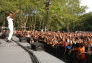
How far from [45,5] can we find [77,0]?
26.1m

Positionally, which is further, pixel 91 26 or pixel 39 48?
pixel 91 26

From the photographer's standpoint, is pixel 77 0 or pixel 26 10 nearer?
pixel 26 10

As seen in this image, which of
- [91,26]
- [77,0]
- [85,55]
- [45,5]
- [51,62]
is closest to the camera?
[51,62]

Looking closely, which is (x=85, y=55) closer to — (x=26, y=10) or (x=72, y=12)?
(x=26, y=10)

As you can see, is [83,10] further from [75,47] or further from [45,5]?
[75,47]

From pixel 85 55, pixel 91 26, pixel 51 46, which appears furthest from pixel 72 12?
pixel 85 55

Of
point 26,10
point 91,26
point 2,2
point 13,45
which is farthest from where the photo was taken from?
point 91,26

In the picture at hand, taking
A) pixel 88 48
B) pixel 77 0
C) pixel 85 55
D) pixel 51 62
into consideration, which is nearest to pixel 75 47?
pixel 88 48

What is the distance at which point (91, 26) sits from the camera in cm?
12050

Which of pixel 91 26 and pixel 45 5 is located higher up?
pixel 45 5

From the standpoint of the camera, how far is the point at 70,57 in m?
17.6

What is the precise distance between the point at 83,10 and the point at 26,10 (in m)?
26.5

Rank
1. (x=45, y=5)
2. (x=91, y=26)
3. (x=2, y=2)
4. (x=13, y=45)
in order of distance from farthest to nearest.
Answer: (x=91, y=26) < (x=45, y=5) < (x=2, y=2) < (x=13, y=45)

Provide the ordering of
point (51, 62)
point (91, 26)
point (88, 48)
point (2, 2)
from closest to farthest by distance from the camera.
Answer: point (51, 62)
point (88, 48)
point (2, 2)
point (91, 26)
